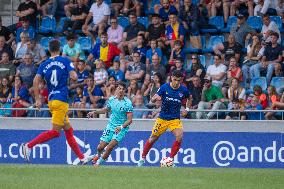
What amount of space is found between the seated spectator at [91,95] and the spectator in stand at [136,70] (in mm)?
833

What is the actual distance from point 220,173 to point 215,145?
229 inches

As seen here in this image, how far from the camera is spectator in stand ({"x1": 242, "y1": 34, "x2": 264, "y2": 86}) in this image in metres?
22.2

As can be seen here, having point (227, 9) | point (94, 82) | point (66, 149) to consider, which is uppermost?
point (227, 9)

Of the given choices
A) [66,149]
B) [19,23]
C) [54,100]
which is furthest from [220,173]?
[19,23]

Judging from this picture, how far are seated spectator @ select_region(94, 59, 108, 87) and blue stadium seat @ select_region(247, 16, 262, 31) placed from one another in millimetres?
3990

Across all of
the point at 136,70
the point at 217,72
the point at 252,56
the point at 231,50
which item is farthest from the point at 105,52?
the point at 252,56

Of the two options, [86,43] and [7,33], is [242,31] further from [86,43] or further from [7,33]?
[7,33]

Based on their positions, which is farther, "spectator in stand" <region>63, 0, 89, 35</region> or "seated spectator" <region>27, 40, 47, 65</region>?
"spectator in stand" <region>63, 0, 89, 35</region>

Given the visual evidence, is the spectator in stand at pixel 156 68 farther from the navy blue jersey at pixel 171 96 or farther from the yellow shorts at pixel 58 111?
the yellow shorts at pixel 58 111

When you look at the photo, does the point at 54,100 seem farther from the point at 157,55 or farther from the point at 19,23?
the point at 19,23

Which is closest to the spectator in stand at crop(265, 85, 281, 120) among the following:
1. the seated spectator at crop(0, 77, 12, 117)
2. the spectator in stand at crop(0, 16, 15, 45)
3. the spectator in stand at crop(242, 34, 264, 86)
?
the spectator in stand at crop(242, 34, 264, 86)

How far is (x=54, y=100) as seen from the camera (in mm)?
16172

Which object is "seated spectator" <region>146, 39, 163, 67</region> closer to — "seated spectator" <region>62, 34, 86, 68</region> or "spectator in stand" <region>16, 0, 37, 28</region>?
"seated spectator" <region>62, 34, 86, 68</region>

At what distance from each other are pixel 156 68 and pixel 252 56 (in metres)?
2.40
